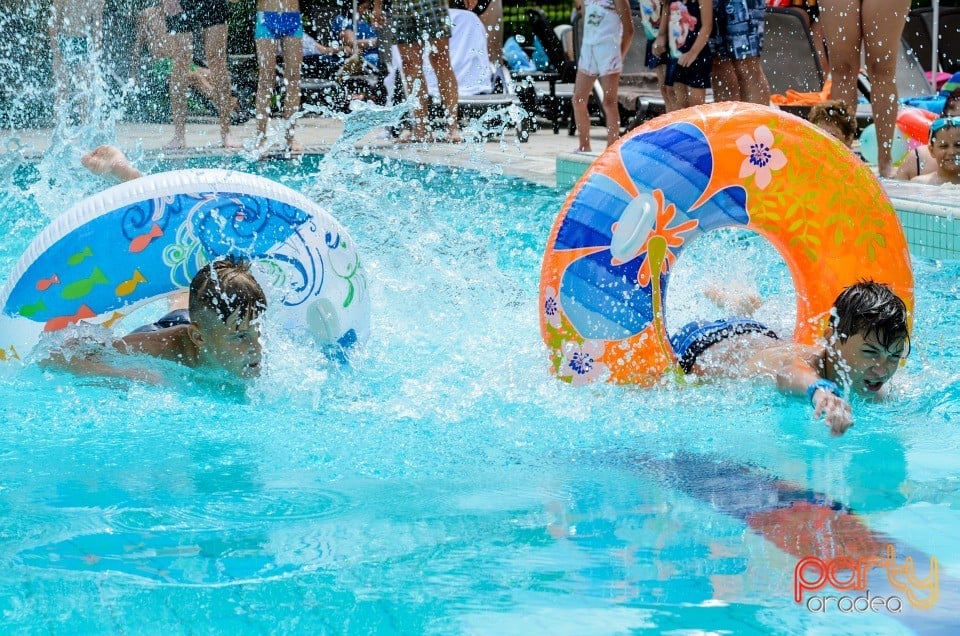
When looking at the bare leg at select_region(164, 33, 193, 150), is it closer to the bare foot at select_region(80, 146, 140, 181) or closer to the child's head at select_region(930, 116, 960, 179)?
the bare foot at select_region(80, 146, 140, 181)

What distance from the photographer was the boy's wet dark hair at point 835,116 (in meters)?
6.76

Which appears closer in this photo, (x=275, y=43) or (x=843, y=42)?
(x=843, y=42)

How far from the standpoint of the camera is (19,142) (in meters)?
11.0

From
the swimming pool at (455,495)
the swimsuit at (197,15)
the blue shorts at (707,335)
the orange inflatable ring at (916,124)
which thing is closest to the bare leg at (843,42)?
the orange inflatable ring at (916,124)

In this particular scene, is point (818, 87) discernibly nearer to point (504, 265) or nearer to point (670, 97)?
point (670, 97)

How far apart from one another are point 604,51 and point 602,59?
73 millimetres

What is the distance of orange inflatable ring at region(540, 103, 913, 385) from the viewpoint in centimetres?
370

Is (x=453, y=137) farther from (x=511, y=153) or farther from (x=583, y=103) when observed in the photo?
(x=583, y=103)

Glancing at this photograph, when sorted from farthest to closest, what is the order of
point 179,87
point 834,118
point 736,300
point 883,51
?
1. point 179,87
2. point 883,51
3. point 834,118
4. point 736,300

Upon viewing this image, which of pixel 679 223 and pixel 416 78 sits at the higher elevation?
pixel 416 78

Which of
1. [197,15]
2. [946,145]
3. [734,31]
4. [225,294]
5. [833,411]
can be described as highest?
[197,15]

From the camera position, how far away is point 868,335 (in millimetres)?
3299

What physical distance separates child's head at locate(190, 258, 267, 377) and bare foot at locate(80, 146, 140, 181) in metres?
1.12

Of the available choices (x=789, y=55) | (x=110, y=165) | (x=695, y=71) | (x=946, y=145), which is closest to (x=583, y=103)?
(x=695, y=71)
